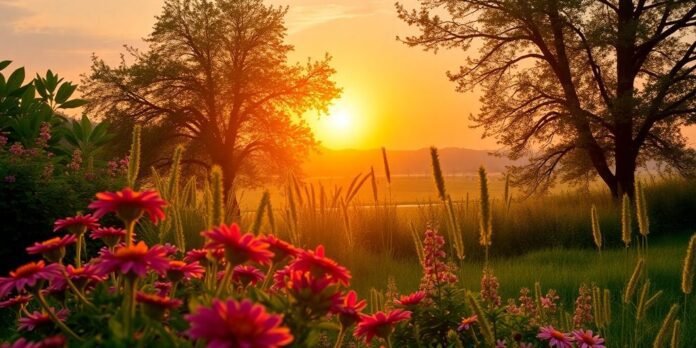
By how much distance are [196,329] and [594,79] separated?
2128 cm

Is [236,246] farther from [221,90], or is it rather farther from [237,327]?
[221,90]

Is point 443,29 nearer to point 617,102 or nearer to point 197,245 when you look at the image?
point 617,102

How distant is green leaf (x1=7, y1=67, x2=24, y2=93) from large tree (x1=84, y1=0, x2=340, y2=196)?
56.2 feet

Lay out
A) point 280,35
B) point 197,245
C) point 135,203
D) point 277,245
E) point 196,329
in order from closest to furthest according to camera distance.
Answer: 1. point 196,329
2. point 135,203
3. point 277,245
4. point 197,245
5. point 280,35

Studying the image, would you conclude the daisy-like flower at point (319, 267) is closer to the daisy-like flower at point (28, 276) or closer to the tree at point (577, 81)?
the daisy-like flower at point (28, 276)

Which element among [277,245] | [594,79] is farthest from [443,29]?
[277,245]

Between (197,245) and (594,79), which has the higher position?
(594,79)

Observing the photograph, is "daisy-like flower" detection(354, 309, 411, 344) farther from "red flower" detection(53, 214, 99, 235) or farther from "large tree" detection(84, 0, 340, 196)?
"large tree" detection(84, 0, 340, 196)

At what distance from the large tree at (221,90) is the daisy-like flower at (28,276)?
25107mm

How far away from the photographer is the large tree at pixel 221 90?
27312mm

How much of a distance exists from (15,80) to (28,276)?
27.6 ft

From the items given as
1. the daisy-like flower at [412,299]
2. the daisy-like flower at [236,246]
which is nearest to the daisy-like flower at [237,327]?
the daisy-like flower at [236,246]

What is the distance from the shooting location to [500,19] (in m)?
19.8

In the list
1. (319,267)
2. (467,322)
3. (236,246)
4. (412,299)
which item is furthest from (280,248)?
(467,322)
